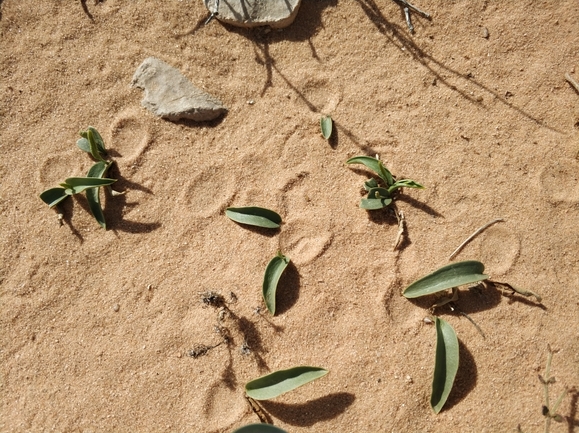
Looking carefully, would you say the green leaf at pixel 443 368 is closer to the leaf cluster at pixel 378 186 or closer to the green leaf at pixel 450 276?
the green leaf at pixel 450 276

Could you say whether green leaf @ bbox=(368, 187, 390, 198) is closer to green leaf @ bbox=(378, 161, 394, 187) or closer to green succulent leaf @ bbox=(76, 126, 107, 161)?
green leaf @ bbox=(378, 161, 394, 187)

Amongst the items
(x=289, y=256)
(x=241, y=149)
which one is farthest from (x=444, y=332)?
(x=241, y=149)

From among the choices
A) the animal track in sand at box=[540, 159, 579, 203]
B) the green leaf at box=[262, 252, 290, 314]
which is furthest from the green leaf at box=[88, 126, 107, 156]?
the animal track in sand at box=[540, 159, 579, 203]

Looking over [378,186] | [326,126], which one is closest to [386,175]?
[378,186]

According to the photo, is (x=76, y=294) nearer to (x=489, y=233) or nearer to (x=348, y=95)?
(x=348, y=95)

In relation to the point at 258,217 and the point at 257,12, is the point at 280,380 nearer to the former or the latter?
the point at 258,217

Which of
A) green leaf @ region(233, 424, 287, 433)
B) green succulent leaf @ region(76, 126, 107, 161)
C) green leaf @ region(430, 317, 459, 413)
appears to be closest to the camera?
green leaf @ region(233, 424, 287, 433)
